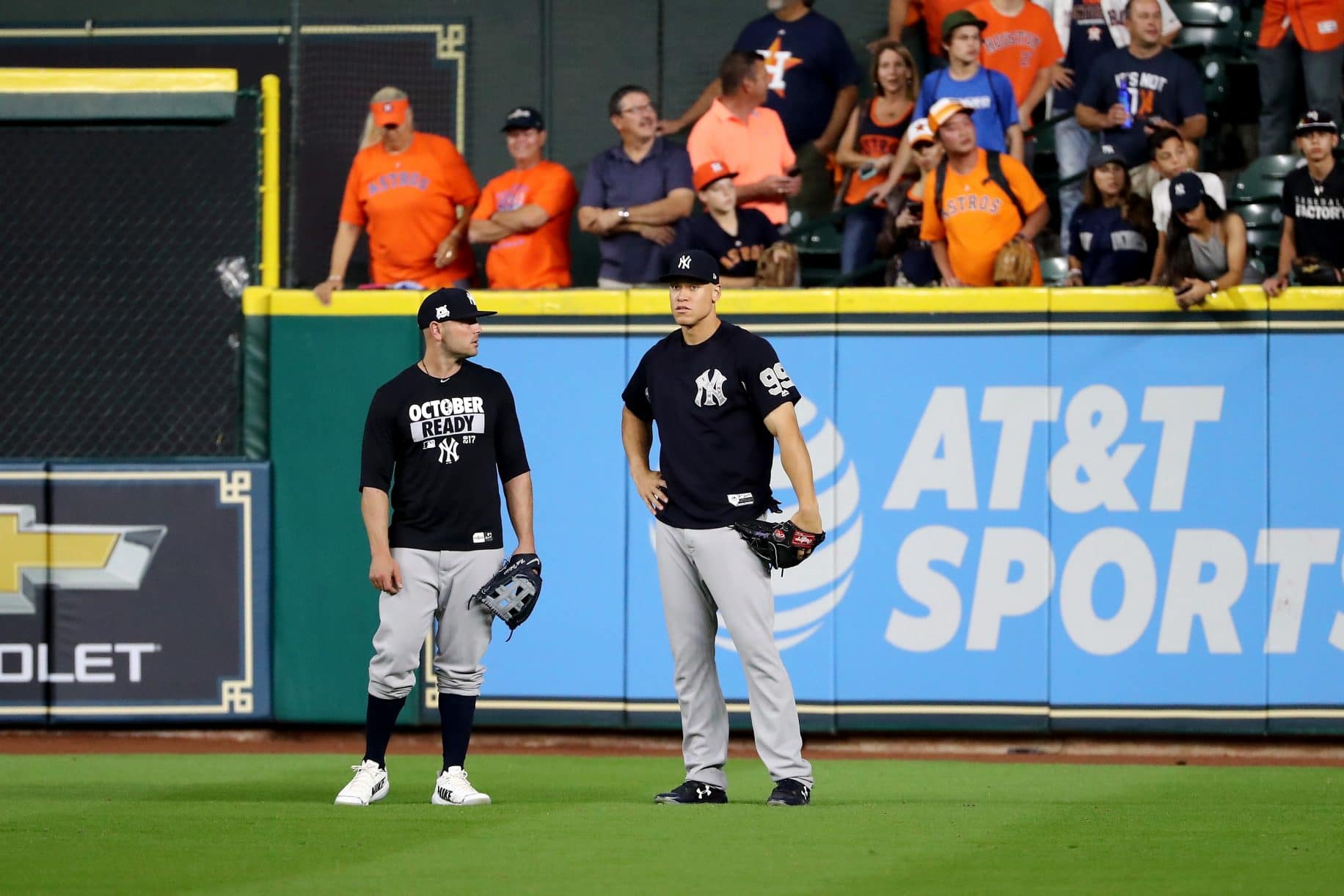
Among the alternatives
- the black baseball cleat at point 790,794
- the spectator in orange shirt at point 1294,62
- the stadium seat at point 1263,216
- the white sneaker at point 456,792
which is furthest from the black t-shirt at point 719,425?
the spectator in orange shirt at point 1294,62

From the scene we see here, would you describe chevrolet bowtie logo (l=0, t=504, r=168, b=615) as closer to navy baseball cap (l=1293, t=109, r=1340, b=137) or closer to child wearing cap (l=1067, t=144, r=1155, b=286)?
child wearing cap (l=1067, t=144, r=1155, b=286)

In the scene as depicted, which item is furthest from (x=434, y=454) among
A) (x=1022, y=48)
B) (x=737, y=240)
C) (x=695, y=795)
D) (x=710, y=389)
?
(x=1022, y=48)

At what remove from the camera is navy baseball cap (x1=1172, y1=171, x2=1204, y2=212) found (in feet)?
30.1

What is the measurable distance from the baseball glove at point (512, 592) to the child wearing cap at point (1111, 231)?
4.53 metres

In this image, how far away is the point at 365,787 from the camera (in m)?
6.62

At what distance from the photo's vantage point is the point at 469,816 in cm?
613

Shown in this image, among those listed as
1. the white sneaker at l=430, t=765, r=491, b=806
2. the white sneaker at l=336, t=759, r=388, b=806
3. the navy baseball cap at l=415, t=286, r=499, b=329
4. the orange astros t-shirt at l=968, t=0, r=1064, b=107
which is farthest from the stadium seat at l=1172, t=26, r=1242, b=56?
the white sneaker at l=336, t=759, r=388, b=806

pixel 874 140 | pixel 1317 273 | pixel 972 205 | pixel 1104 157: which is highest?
pixel 874 140

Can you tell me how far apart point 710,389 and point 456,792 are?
184 centimetres

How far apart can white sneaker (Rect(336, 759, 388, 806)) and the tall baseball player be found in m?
1.16

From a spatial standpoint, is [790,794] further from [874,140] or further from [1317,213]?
[874,140]

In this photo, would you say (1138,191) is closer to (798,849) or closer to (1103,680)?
(1103,680)

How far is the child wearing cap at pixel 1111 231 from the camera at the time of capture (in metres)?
9.96

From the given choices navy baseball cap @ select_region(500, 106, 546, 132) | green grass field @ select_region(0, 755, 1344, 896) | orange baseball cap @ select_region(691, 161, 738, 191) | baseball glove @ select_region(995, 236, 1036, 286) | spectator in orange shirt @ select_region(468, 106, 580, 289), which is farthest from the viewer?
navy baseball cap @ select_region(500, 106, 546, 132)
